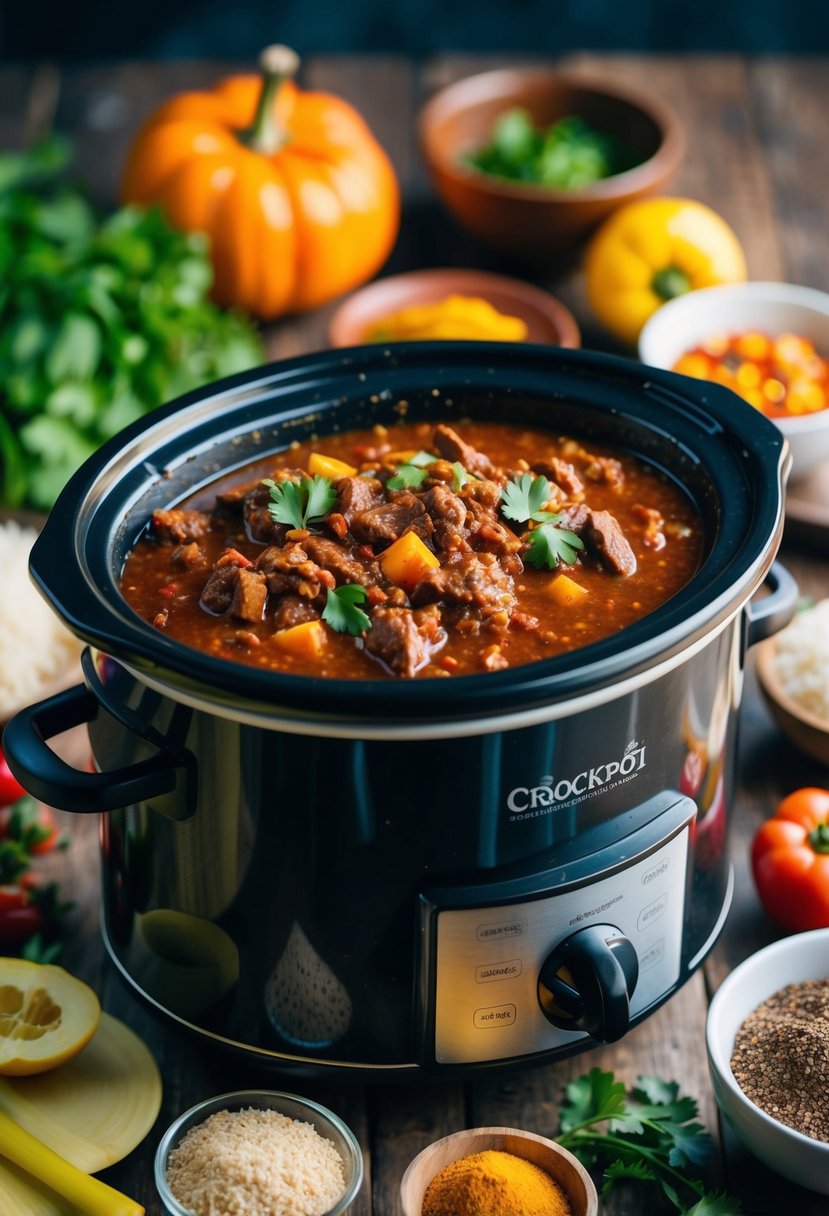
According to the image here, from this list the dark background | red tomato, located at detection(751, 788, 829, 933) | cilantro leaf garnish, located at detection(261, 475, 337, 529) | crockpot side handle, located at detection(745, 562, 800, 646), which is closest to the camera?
cilantro leaf garnish, located at detection(261, 475, 337, 529)

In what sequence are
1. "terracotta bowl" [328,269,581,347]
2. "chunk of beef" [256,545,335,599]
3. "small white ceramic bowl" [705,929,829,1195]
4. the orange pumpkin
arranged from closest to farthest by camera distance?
"small white ceramic bowl" [705,929,829,1195]
"chunk of beef" [256,545,335,599]
"terracotta bowl" [328,269,581,347]
the orange pumpkin

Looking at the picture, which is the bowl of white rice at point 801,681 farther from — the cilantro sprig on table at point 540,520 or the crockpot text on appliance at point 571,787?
the crockpot text on appliance at point 571,787

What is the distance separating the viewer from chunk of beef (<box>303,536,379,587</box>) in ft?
8.19

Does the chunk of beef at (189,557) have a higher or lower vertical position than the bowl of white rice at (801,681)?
higher

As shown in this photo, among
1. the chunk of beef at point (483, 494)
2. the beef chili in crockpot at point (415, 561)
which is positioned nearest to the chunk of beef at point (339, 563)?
the beef chili in crockpot at point (415, 561)

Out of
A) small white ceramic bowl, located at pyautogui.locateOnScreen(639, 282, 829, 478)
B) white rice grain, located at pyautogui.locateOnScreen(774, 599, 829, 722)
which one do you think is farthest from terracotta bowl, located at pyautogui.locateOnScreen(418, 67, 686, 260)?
white rice grain, located at pyautogui.locateOnScreen(774, 599, 829, 722)

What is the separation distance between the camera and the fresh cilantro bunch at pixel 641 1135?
2480 mm

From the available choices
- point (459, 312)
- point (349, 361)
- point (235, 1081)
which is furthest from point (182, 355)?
point (235, 1081)

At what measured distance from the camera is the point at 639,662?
217cm

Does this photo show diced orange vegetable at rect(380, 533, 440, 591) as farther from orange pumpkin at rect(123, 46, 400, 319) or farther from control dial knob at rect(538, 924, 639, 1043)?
orange pumpkin at rect(123, 46, 400, 319)

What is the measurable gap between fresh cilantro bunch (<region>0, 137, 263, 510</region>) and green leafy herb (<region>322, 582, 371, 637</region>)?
186 centimetres

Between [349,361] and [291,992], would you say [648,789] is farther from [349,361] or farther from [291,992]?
[349,361]

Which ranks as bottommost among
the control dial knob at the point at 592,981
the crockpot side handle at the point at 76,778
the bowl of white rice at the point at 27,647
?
the bowl of white rice at the point at 27,647

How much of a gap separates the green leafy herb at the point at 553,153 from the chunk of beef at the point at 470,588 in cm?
259
